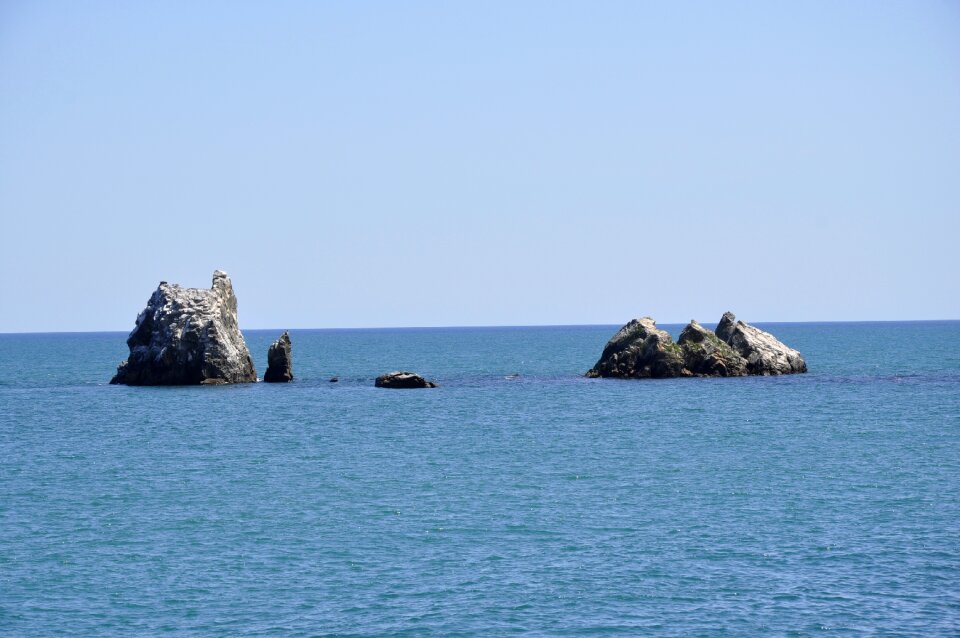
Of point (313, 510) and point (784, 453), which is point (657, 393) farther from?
point (313, 510)

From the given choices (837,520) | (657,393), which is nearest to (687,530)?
(837,520)

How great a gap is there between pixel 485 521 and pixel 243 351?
217 ft

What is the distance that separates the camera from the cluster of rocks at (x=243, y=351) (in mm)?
94000

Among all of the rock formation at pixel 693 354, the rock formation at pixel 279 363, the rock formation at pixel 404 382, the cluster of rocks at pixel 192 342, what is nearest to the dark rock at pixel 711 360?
the rock formation at pixel 693 354

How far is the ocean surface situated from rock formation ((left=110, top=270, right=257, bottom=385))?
1641cm

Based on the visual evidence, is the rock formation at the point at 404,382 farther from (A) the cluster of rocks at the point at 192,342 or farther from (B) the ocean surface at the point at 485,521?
(B) the ocean surface at the point at 485,521

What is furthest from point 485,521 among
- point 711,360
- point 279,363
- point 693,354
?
point 279,363

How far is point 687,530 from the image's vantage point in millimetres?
36688

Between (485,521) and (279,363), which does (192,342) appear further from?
(485,521)

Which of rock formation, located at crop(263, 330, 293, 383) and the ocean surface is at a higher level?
rock formation, located at crop(263, 330, 293, 383)

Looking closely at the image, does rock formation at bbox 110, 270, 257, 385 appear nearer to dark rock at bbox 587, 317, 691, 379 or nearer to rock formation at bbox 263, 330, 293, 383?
rock formation at bbox 263, 330, 293, 383

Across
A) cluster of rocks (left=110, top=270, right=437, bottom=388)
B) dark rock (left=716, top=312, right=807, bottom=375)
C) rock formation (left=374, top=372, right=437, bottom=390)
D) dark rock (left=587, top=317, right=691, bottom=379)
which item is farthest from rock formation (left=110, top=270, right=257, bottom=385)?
dark rock (left=716, top=312, right=807, bottom=375)

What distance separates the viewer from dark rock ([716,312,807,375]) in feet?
337

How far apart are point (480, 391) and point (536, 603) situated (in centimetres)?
6690
